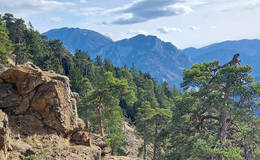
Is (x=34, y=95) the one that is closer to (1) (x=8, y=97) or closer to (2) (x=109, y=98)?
(1) (x=8, y=97)

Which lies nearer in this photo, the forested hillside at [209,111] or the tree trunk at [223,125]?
the forested hillside at [209,111]

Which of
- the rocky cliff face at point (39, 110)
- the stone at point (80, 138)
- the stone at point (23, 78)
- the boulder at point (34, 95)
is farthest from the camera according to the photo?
the stone at point (80, 138)

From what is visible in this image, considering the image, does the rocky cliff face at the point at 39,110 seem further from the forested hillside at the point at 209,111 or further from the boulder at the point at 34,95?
the forested hillside at the point at 209,111

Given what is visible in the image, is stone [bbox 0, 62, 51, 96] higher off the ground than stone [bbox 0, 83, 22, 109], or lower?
higher

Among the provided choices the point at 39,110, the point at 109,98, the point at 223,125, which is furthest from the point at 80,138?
the point at 223,125

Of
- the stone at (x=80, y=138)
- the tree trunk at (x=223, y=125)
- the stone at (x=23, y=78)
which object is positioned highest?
the stone at (x=23, y=78)

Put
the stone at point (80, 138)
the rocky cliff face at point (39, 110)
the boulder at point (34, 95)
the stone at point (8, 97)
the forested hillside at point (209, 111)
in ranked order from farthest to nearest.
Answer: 1. the forested hillside at point (209, 111)
2. the stone at point (80, 138)
3. the boulder at point (34, 95)
4. the stone at point (8, 97)
5. the rocky cliff face at point (39, 110)

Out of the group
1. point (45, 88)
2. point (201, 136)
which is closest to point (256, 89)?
point (201, 136)

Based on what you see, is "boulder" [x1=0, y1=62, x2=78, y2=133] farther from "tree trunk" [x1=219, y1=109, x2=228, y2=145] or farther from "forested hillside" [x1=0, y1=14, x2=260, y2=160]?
"tree trunk" [x1=219, y1=109, x2=228, y2=145]

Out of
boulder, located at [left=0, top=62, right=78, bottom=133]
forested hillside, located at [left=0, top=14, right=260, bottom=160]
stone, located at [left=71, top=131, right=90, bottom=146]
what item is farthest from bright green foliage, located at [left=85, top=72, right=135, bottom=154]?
boulder, located at [left=0, top=62, right=78, bottom=133]

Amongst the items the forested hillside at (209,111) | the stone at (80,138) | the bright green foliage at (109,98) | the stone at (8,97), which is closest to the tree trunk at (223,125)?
the forested hillside at (209,111)

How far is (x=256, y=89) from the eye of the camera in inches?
484

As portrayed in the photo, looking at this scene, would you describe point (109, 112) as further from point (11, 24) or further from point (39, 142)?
point (11, 24)

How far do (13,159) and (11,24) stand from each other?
53.3m
